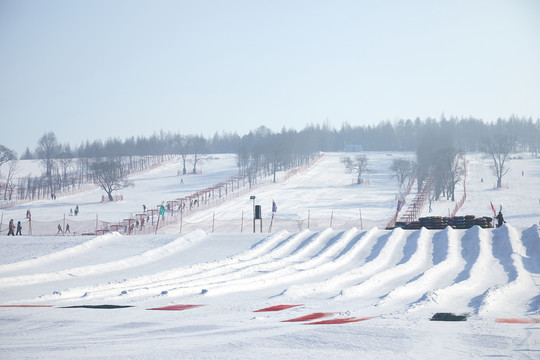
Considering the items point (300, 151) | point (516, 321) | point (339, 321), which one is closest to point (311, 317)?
point (339, 321)

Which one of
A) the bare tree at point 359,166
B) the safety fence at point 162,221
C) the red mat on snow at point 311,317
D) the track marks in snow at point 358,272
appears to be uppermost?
the bare tree at point 359,166

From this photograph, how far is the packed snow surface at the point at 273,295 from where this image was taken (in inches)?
298

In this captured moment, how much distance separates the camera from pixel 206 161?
383ft

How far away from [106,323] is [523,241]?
17.7 m

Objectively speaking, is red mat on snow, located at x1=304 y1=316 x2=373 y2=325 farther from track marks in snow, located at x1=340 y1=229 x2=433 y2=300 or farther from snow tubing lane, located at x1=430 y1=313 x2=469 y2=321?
track marks in snow, located at x1=340 y1=229 x2=433 y2=300

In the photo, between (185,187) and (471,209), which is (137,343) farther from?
(185,187)

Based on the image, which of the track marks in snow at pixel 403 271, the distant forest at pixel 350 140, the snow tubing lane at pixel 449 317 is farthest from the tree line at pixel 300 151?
the snow tubing lane at pixel 449 317

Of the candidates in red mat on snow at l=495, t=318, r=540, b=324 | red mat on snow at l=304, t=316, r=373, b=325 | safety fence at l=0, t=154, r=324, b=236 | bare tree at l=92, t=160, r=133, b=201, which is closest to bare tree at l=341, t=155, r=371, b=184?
safety fence at l=0, t=154, r=324, b=236

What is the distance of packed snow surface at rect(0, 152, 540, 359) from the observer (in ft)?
24.8

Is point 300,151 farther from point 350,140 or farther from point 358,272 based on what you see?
point 358,272

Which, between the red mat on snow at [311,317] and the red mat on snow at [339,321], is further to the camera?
the red mat on snow at [311,317]

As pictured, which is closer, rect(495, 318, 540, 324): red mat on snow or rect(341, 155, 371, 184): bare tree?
rect(495, 318, 540, 324): red mat on snow

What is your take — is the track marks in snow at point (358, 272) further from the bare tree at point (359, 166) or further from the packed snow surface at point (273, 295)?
the bare tree at point (359, 166)

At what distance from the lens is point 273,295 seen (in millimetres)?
13203
